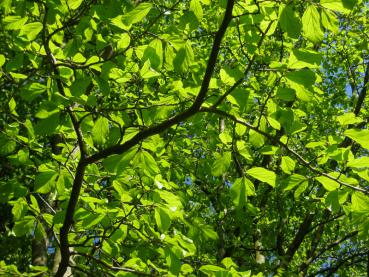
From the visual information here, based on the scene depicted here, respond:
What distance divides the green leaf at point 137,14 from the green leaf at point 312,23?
0.80 metres

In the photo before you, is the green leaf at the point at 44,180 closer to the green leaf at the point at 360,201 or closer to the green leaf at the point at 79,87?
the green leaf at the point at 79,87

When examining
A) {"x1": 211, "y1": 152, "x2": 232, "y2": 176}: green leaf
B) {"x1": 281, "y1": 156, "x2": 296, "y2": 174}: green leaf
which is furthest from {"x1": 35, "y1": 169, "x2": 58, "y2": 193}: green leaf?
{"x1": 281, "y1": 156, "x2": 296, "y2": 174}: green leaf

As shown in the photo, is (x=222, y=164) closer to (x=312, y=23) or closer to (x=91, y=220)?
(x=91, y=220)

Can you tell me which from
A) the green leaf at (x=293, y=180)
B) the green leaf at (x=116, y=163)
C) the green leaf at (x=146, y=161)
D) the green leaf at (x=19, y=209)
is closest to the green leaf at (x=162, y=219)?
the green leaf at (x=146, y=161)

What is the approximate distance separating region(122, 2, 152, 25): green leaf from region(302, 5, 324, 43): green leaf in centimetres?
80

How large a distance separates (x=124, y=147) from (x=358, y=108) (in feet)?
29.6

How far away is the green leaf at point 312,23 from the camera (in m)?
2.04

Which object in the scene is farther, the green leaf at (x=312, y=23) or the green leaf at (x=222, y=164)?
the green leaf at (x=222, y=164)

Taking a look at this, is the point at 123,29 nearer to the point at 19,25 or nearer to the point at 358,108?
the point at 19,25

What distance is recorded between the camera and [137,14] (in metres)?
2.29

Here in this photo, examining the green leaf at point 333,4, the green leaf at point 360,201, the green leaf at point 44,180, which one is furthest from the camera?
the green leaf at point 44,180

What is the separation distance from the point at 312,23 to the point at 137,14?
35.5 inches

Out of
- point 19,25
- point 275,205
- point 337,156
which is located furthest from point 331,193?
point 275,205

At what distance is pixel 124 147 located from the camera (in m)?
2.80
